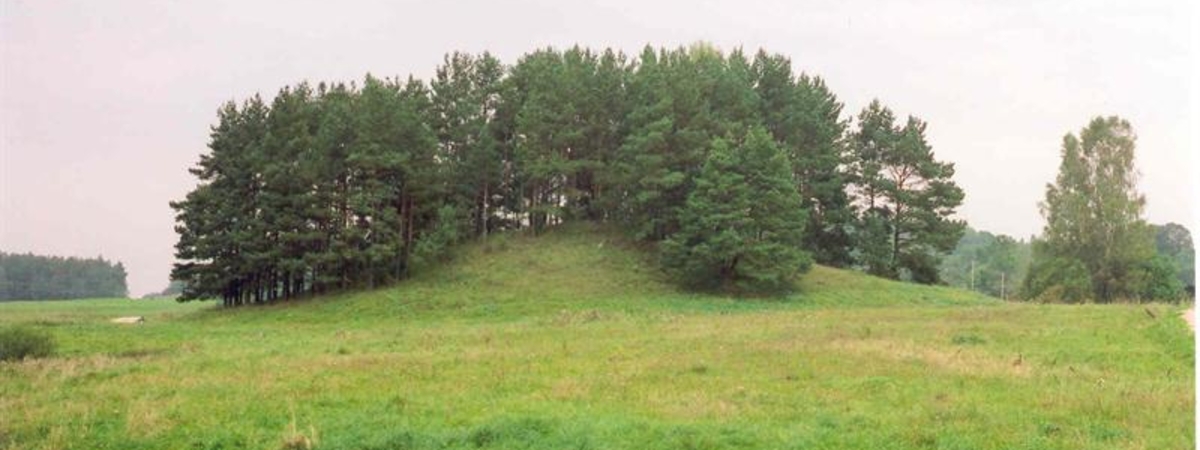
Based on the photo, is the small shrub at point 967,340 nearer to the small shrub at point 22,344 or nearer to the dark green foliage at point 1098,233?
the small shrub at point 22,344

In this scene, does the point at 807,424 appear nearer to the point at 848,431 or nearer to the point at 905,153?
the point at 848,431

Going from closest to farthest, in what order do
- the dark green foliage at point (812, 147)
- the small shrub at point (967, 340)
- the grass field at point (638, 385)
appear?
the grass field at point (638, 385), the small shrub at point (967, 340), the dark green foliage at point (812, 147)

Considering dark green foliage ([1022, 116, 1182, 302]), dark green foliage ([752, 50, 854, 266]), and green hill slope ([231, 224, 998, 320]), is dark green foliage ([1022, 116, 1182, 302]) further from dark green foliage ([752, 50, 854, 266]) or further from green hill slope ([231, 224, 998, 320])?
dark green foliage ([752, 50, 854, 266])

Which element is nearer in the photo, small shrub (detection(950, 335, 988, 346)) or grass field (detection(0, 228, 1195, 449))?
grass field (detection(0, 228, 1195, 449))

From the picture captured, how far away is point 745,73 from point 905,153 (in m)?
14.1

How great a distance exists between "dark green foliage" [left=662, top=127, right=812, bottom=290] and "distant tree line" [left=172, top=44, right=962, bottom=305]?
4.7 inches

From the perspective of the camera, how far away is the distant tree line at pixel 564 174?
52125mm

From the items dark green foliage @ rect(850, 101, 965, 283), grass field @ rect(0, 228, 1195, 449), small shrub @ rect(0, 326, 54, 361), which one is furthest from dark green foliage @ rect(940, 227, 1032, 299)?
small shrub @ rect(0, 326, 54, 361)

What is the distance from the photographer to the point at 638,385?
1820 centimetres

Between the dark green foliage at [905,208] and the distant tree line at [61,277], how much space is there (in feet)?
478

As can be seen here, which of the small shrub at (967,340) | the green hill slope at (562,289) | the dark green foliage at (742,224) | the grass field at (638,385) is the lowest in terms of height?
the grass field at (638,385)

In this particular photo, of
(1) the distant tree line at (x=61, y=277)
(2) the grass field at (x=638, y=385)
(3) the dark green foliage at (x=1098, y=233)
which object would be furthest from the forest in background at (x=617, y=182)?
(1) the distant tree line at (x=61, y=277)

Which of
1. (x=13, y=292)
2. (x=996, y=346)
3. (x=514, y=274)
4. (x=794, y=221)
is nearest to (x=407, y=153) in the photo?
(x=514, y=274)

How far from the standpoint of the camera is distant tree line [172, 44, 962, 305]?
5212cm
